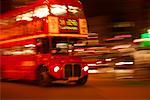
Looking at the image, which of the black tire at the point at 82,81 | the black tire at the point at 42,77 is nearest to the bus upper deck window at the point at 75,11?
the black tire at the point at 42,77

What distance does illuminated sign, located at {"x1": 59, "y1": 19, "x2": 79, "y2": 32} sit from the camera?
16828 mm

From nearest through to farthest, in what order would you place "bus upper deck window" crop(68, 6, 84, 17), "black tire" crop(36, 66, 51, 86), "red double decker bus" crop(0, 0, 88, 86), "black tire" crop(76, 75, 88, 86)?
1. "red double decker bus" crop(0, 0, 88, 86)
2. "black tire" crop(36, 66, 51, 86)
3. "bus upper deck window" crop(68, 6, 84, 17)
4. "black tire" crop(76, 75, 88, 86)

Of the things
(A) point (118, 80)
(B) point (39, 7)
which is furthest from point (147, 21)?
(B) point (39, 7)

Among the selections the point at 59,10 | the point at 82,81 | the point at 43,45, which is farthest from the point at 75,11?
the point at 82,81

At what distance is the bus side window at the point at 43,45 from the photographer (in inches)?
661

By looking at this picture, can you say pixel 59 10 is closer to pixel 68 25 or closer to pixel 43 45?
pixel 68 25

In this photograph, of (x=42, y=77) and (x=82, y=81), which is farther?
(x=82, y=81)

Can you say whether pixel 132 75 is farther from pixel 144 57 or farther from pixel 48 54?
pixel 48 54

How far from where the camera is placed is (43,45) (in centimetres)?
1695

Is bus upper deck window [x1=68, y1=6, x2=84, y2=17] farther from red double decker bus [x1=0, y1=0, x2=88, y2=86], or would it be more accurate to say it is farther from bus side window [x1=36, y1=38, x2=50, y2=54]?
bus side window [x1=36, y1=38, x2=50, y2=54]

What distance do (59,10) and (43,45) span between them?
1.55 m

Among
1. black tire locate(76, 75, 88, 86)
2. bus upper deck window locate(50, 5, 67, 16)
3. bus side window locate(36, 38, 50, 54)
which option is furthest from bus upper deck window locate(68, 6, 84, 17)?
black tire locate(76, 75, 88, 86)

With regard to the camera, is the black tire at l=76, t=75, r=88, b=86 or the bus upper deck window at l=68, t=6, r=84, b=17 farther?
the black tire at l=76, t=75, r=88, b=86

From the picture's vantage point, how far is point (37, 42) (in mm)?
17234
